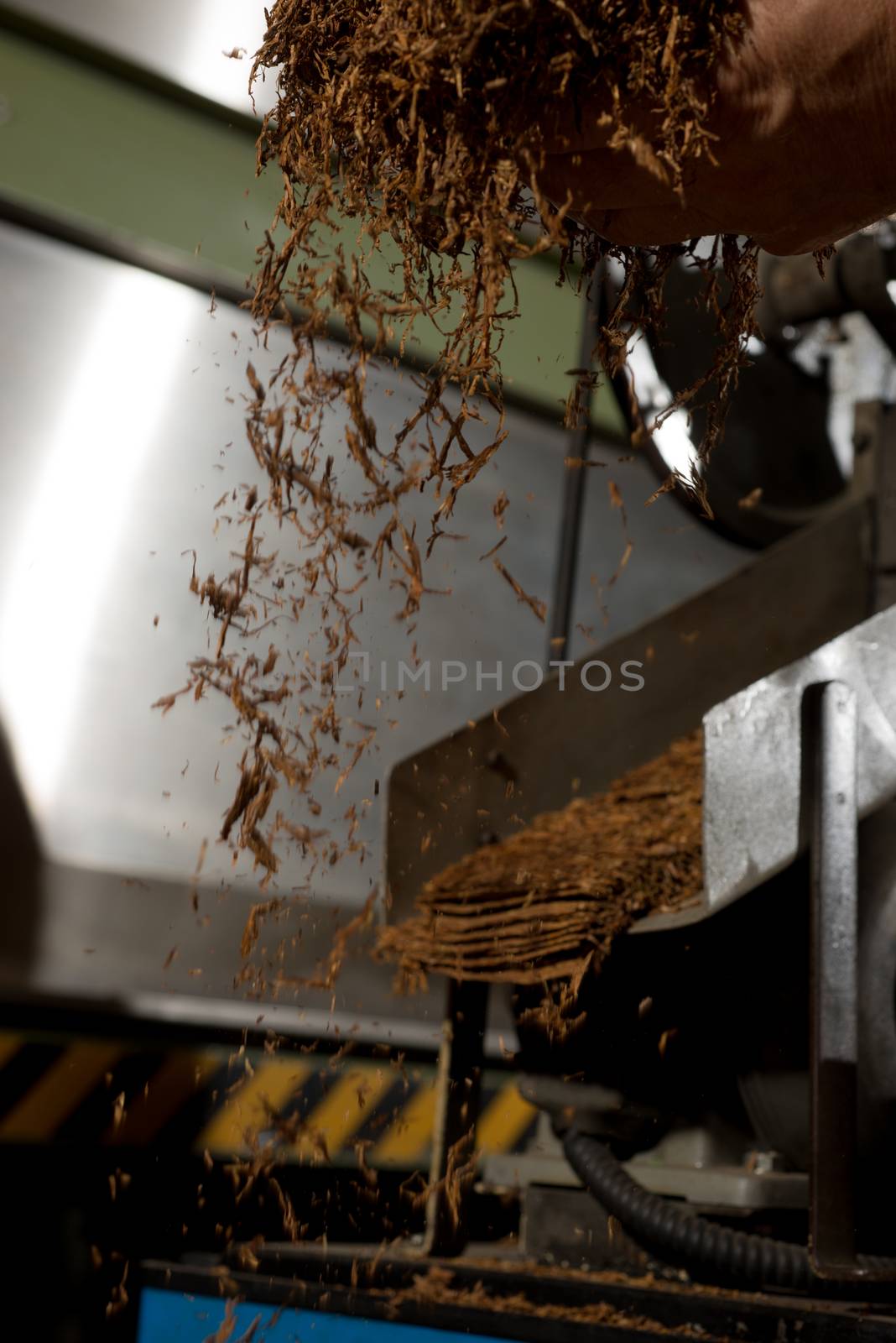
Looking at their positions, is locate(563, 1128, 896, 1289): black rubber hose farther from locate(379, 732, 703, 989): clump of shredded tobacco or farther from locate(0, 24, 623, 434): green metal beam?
locate(0, 24, 623, 434): green metal beam

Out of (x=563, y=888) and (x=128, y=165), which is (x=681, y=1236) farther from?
(x=128, y=165)

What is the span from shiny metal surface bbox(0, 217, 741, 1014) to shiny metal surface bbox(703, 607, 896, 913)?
1.09 m

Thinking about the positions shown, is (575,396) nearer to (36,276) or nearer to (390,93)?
(390,93)

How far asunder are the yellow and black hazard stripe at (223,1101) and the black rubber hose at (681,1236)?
1.93ft

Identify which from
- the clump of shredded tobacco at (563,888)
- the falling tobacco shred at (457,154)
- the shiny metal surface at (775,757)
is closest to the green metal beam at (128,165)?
the clump of shredded tobacco at (563,888)

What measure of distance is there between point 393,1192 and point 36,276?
1814mm

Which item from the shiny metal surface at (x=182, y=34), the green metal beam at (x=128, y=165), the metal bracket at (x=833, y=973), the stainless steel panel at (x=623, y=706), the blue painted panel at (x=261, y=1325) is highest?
the shiny metal surface at (x=182, y=34)

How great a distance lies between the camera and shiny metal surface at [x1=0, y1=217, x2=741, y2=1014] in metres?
2.34

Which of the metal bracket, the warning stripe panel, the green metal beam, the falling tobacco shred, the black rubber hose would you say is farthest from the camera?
the green metal beam

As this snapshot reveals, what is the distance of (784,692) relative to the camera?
1.41m

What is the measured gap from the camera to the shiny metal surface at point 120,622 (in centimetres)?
234

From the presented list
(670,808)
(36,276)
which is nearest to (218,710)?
(36,276)

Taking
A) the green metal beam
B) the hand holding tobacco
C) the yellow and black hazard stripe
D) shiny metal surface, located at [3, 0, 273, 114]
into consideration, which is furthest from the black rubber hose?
shiny metal surface, located at [3, 0, 273, 114]

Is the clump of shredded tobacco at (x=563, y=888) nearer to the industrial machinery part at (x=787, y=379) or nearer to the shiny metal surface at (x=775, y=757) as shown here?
the shiny metal surface at (x=775, y=757)
